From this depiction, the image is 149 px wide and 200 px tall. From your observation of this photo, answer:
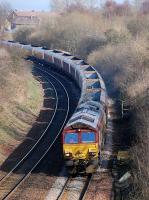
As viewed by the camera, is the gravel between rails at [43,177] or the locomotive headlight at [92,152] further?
the locomotive headlight at [92,152]

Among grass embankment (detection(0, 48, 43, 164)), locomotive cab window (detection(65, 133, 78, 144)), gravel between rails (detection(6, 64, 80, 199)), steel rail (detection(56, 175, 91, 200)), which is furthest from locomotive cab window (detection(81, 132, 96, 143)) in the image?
grass embankment (detection(0, 48, 43, 164))

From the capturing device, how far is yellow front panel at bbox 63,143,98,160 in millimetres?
19578

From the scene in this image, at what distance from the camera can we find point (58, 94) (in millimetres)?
40062

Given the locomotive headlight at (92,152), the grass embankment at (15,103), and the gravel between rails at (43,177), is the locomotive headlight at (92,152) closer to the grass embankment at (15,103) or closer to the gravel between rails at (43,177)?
the gravel between rails at (43,177)

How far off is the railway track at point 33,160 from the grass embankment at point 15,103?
1.38 m

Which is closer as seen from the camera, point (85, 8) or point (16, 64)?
point (16, 64)

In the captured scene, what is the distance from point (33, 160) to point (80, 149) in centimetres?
421

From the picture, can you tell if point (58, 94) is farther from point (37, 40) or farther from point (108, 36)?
point (37, 40)

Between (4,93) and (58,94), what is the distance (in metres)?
7.25

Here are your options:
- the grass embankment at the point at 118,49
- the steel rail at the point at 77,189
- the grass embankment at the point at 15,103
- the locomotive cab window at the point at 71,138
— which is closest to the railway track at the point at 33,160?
the grass embankment at the point at 15,103

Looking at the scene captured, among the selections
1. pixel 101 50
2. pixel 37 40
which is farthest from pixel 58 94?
pixel 37 40

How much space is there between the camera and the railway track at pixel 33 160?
766 inches

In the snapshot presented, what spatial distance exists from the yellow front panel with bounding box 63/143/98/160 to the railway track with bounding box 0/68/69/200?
2.55 meters

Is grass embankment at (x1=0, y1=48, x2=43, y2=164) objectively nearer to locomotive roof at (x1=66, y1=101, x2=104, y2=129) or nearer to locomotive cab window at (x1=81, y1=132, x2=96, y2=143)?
locomotive roof at (x1=66, y1=101, x2=104, y2=129)
